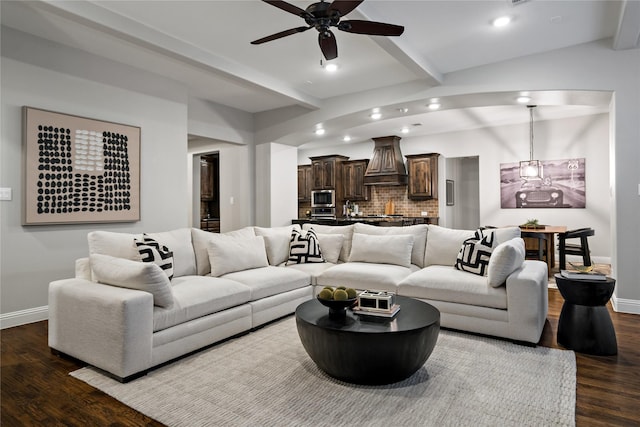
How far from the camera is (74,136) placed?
13.2ft

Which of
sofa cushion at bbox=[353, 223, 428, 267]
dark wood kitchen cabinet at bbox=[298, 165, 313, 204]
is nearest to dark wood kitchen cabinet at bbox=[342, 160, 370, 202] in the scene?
dark wood kitchen cabinet at bbox=[298, 165, 313, 204]

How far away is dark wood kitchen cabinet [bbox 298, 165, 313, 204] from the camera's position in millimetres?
10258

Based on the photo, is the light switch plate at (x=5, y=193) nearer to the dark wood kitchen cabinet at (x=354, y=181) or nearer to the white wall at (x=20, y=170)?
the white wall at (x=20, y=170)

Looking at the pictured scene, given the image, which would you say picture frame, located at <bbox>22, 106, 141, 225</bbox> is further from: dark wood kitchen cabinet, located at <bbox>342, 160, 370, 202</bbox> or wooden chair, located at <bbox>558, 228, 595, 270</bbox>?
wooden chair, located at <bbox>558, 228, 595, 270</bbox>

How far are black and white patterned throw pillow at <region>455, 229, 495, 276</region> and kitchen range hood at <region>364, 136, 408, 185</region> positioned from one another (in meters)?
5.11

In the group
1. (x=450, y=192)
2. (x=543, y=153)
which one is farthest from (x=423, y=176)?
(x=543, y=153)

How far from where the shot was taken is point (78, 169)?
4.06m

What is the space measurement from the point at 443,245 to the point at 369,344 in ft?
7.23

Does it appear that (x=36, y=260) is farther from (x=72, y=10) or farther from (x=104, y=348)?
(x=72, y=10)

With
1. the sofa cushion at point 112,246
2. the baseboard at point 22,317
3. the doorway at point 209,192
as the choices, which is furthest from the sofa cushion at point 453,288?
the doorway at point 209,192

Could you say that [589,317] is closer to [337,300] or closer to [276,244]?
[337,300]

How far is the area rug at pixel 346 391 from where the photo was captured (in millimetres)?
1938

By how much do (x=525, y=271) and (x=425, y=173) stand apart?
18.1 feet

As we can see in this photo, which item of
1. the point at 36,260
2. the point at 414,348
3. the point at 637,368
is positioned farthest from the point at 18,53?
the point at 637,368
